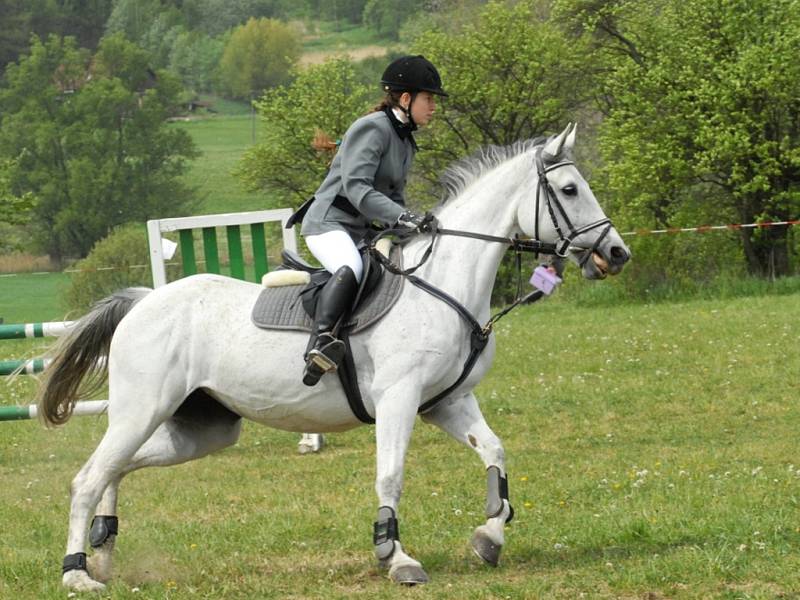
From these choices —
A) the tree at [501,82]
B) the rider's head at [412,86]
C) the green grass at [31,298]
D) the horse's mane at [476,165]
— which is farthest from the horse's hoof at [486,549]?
the tree at [501,82]

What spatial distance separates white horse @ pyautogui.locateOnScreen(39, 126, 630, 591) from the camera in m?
6.70

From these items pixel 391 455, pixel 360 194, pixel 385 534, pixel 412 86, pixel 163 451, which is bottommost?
pixel 385 534

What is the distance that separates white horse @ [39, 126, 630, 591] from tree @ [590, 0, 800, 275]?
2572cm

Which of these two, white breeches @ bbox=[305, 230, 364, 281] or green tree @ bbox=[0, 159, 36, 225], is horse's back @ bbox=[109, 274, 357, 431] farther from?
green tree @ bbox=[0, 159, 36, 225]

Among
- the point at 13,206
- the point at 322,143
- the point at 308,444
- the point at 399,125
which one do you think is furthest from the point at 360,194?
the point at 13,206

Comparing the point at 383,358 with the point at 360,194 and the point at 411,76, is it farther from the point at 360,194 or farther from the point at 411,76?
the point at 411,76

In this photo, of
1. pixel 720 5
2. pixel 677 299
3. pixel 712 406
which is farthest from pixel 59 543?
pixel 720 5

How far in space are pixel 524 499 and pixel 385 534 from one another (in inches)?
94.7

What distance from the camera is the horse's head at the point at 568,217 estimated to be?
671 centimetres

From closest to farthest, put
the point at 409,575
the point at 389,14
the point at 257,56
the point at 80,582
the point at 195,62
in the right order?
the point at 409,575
the point at 80,582
the point at 195,62
the point at 257,56
the point at 389,14

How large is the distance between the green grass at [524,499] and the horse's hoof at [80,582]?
12cm

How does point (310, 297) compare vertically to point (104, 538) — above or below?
above

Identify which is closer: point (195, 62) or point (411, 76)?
point (411, 76)

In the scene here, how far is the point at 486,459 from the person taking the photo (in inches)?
273
